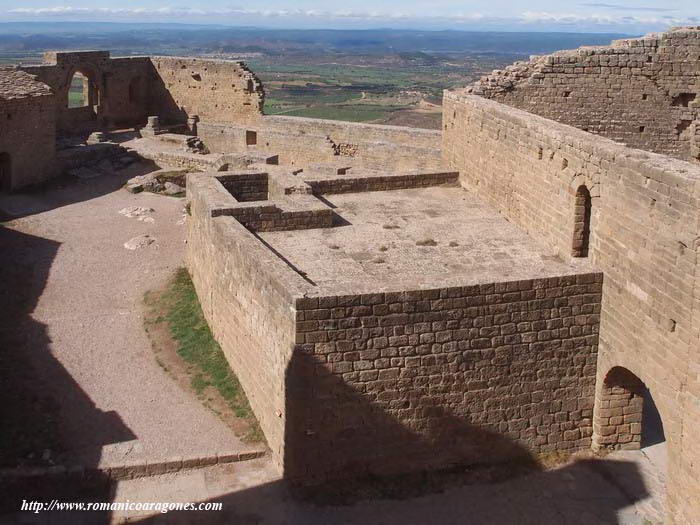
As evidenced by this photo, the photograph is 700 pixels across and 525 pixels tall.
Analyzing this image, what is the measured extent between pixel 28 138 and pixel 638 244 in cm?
1530

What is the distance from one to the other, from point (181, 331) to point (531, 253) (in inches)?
206

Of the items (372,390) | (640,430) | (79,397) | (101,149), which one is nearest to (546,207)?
(640,430)

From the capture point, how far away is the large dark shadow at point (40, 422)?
29.5 ft

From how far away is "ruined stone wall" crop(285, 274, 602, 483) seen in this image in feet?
29.0

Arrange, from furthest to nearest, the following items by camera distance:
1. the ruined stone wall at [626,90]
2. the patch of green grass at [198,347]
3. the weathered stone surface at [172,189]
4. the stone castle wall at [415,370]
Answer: the weathered stone surface at [172,189], the ruined stone wall at [626,90], the patch of green grass at [198,347], the stone castle wall at [415,370]

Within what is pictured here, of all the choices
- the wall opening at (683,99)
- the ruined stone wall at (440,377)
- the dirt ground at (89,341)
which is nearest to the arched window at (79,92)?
the dirt ground at (89,341)

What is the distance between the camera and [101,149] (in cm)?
2208

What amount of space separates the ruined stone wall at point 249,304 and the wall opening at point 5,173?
7.87 metres

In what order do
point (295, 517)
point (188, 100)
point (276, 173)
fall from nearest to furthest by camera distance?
1. point (295, 517)
2. point (276, 173)
3. point (188, 100)

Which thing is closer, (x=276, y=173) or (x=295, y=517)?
(x=295, y=517)

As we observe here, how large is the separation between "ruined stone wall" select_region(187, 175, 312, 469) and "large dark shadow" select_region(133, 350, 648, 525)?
0.31m

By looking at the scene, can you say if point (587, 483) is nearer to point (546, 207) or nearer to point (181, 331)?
point (546, 207)

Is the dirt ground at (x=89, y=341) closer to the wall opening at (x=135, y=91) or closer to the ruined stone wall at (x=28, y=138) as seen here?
the ruined stone wall at (x=28, y=138)

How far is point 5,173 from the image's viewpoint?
19.3m
